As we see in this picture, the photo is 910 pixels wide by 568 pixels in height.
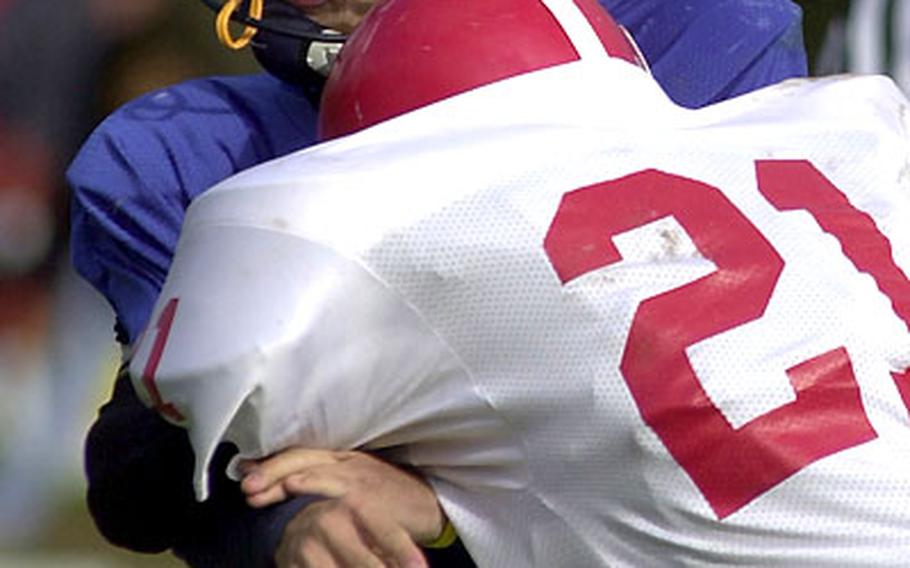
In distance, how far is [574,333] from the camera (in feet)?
4.85

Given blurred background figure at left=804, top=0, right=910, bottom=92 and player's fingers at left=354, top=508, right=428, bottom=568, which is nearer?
player's fingers at left=354, top=508, right=428, bottom=568

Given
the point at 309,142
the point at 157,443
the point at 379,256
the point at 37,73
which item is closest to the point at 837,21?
the point at 37,73

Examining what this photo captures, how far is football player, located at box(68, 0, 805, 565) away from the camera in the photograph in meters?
1.87

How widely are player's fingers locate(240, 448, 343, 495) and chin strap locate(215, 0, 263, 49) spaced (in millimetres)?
459

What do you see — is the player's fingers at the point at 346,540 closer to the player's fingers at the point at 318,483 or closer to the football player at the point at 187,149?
the player's fingers at the point at 318,483

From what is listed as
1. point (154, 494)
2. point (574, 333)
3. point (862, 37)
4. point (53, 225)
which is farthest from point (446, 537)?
point (53, 225)

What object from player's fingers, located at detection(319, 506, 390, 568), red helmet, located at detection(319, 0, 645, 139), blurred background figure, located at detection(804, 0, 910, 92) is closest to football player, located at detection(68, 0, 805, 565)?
red helmet, located at detection(319, 0, 645, 139)

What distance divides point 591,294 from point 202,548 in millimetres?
511

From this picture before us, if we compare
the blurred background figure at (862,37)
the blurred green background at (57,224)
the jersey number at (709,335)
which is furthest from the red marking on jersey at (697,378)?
the blurred green background at (57,224)

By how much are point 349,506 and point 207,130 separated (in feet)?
1.79

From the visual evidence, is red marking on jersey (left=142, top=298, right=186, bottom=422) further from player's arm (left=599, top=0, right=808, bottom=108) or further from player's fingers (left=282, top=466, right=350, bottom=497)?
player's arm (left=599, top=0, right=808, bottom=108)

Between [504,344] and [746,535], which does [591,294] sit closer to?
[504,344]

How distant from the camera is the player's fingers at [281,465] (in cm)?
155

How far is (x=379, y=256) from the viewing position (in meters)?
1.51
